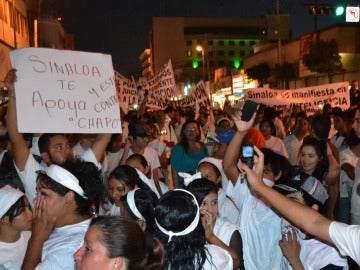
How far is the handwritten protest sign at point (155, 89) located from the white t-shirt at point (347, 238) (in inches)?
343

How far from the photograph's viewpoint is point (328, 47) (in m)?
31.0

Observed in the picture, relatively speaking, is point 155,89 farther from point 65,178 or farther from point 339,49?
point 339,49

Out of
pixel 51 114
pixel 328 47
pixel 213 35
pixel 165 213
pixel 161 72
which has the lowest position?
pixel 165 213

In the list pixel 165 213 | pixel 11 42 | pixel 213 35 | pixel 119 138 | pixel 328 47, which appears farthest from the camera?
pixel 213 35

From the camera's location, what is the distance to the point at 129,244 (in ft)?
7.35

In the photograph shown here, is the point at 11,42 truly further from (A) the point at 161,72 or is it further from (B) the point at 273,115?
(B) the point at 273,115

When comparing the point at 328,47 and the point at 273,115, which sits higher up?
the point at 328,47

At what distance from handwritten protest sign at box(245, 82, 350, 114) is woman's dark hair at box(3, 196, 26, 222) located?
9209 mm

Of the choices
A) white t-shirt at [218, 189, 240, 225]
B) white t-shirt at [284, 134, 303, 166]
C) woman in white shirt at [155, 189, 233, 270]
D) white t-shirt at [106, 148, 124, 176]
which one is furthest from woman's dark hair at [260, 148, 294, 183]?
white t-shirt at [284, 134, 303, 166]

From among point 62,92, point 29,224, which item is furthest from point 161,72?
point 29,224

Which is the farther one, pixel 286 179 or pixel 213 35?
pixel 213 35

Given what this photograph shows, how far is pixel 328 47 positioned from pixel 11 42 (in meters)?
19.1

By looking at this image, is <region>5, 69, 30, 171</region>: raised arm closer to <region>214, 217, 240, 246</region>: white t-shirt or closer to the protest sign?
<region>214, 217, 240, 246</region>: white t-shirt

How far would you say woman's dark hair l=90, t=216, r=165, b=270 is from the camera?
222 cm
